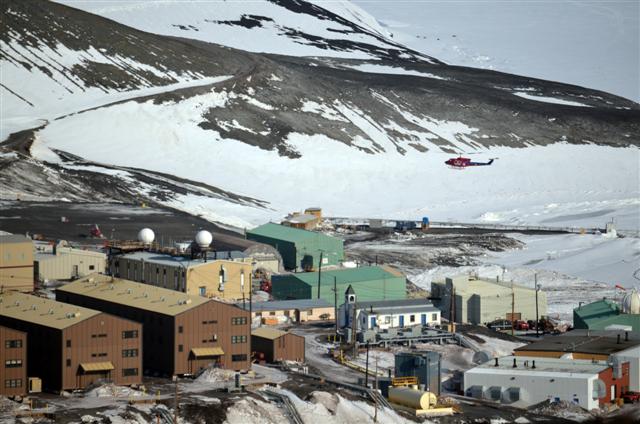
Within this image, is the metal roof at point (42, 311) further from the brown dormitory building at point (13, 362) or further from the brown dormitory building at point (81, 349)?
the brown dormitory building at point (13, 362)

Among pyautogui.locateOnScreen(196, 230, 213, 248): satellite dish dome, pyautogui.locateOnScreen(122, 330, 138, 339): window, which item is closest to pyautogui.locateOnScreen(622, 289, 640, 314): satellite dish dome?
pyautogui.locateOnScreen(196, 230, 213, 248): satellite dish dome

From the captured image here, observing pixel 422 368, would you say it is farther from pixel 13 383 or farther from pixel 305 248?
pixel 305 248

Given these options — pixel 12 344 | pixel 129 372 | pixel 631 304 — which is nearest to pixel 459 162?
pixel 631 304

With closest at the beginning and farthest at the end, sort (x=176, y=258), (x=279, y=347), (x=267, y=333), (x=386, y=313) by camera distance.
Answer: (x=279, y=347), (x=267, y=333), (x=386, y=313), (x=176, y=258)

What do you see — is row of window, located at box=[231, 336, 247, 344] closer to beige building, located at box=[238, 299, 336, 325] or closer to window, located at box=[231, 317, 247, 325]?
→ window, located at box=[231, 317, 247, 325]

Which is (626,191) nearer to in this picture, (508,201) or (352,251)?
(508,201)

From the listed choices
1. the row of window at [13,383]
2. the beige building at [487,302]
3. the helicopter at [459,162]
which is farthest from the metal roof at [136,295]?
the helicopter at [459,162]
